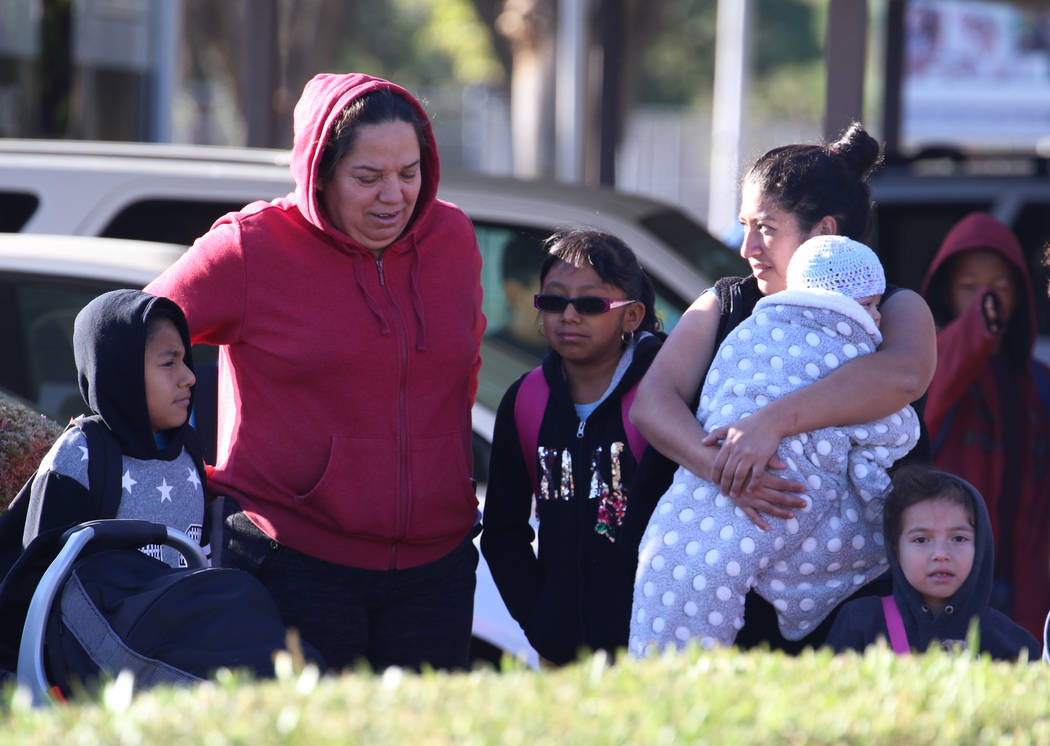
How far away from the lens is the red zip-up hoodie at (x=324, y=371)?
289cm

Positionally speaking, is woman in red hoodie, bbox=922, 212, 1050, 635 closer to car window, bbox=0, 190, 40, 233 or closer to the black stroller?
the black stroller

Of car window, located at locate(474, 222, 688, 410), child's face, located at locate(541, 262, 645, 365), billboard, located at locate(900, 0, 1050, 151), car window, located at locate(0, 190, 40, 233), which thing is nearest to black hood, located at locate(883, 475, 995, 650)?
child's face, located at locate(541, 262, 645, 365)

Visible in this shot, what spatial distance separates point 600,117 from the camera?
10711 millimetres

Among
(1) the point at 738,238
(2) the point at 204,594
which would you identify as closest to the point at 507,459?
(2) the point at 204,594

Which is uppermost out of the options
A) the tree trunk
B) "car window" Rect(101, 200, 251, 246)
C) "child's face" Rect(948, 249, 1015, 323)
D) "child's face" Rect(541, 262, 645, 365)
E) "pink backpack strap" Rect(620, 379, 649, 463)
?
the tree trunk

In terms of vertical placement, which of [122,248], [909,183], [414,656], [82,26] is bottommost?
[414,656]

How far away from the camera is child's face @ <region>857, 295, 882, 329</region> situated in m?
2.83

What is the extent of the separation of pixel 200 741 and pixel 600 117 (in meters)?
9.36

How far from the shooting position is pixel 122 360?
2883 millimetres

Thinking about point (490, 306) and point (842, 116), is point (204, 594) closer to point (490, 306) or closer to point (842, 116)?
point (490, 306)

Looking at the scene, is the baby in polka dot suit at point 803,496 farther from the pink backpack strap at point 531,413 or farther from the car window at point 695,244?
the car window at point 695,244

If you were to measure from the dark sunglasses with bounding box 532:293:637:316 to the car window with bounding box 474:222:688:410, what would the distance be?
1.29m

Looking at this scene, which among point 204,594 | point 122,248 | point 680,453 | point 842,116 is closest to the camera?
point 204,594

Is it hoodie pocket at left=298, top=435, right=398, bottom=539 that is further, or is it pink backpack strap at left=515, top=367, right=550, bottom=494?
pink backpack strap at left=515, top=367, right=550, bottom=494
